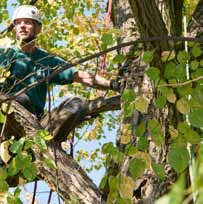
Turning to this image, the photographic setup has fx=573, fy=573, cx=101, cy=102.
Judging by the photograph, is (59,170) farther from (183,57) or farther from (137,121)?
(183,57)

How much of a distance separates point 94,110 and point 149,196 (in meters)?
0.85

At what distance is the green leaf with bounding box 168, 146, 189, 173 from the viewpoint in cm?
202

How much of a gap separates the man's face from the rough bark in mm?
831

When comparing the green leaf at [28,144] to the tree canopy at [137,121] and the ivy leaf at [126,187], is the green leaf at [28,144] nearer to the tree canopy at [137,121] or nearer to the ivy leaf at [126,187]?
the tree canopy at [137,121]

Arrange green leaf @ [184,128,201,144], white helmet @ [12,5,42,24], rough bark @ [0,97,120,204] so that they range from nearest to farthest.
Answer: green leaf @ [184,128,201,144] < rough bark @ [0,97,120,204] < white helmet @ [12,5,42,24]

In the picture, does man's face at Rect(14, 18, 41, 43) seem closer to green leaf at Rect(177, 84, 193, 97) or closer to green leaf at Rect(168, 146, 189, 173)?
green leaf at Rect(177, 84, 193, 97)

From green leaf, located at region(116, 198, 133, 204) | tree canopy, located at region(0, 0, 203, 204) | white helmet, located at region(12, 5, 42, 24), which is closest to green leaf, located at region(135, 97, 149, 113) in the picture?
tree canopy, located at region(0, 0, 203, 204)

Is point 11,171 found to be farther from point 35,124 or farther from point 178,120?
point 178,120

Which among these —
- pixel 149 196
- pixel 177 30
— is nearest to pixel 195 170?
pixel 149 196

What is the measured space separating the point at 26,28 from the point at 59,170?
1215 millimetres

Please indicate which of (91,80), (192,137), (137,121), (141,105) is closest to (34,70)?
(91,80)

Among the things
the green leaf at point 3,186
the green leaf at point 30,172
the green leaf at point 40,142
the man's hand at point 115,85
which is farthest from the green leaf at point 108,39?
the man's hand at point 115,85

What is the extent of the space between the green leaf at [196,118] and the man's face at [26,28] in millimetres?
1917

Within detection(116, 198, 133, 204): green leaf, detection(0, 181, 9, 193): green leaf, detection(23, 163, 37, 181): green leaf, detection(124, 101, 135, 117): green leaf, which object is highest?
detection(124, 101, 135, 117): green leaf
